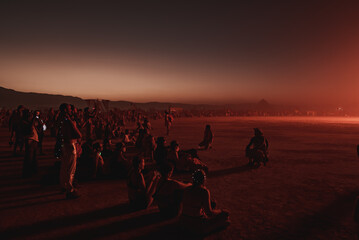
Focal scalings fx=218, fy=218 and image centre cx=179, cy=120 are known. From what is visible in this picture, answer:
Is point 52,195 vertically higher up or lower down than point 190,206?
lower down

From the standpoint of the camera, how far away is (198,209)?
353 cm

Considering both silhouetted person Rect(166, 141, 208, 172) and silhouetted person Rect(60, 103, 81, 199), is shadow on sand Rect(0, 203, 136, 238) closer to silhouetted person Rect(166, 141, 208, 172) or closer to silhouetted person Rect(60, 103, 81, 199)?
silhouetted person Rect(60, 103, 81, 199)

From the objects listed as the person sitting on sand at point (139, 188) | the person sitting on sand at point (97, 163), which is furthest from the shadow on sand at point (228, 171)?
the person sitting on sand at point (97, 163)

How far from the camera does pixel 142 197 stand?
4.63 m

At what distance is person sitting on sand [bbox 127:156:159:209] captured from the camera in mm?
4598

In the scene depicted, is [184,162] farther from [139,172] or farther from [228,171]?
[139,172]

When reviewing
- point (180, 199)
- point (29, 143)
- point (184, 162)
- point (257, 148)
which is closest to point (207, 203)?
point (180, 199)

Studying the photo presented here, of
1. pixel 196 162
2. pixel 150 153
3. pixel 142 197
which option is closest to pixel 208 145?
pixel 150 153

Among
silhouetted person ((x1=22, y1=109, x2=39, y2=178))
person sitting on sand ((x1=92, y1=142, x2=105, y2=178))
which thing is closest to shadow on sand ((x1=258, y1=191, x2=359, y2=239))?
person sitting on sand ((x1=92, y1=142, x2=105, y2=178))

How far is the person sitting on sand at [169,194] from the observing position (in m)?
4.19

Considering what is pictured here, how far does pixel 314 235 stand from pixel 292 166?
5.26m

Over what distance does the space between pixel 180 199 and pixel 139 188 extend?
925mm

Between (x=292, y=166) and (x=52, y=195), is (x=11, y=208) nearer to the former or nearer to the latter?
(x=52, y=195)

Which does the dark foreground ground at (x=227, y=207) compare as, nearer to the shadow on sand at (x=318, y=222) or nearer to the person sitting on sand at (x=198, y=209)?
the shadow on sand at (x=318, y=222)
